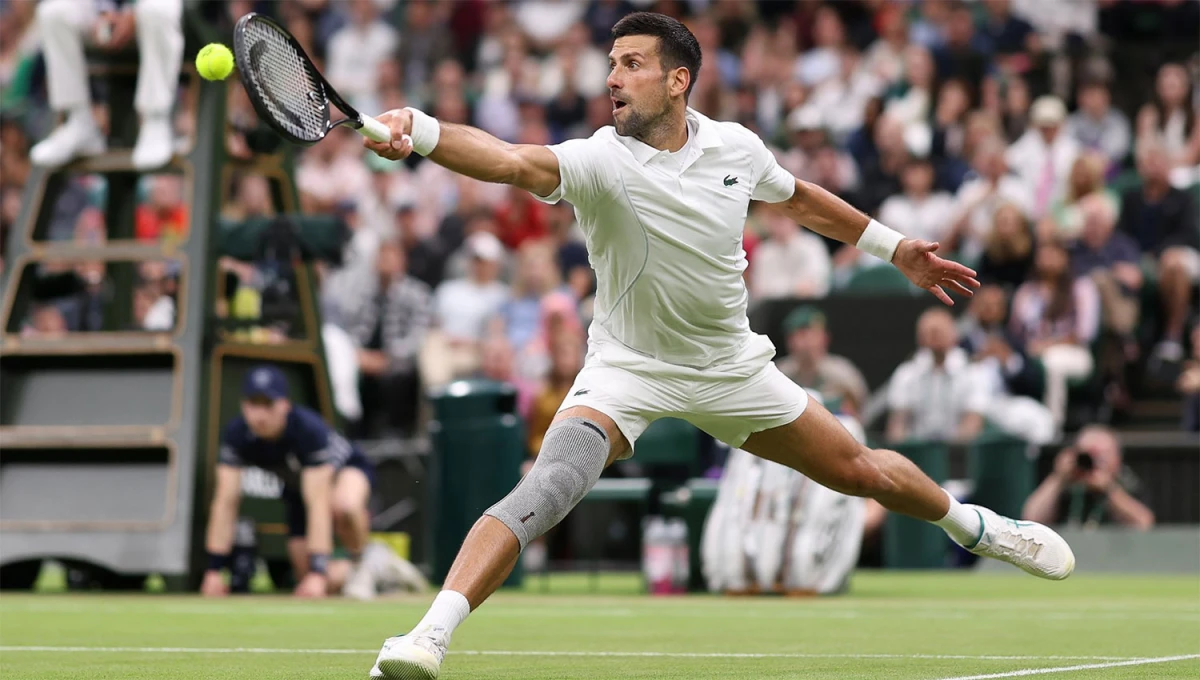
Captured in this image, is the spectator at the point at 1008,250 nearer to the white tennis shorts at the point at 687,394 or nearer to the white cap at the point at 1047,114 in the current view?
the white cap at the point at 1047,114

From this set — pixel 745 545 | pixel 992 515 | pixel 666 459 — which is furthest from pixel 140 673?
pixel 666 459

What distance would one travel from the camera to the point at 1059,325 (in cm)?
1694

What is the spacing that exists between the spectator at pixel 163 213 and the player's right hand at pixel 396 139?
11.2m

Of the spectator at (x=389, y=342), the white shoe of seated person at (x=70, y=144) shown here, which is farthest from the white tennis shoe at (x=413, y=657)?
the spectator at (x=389, y=342)

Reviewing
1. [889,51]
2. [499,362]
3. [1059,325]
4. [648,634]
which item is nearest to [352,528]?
[499,362]

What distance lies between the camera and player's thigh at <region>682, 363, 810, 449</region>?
23.8ft

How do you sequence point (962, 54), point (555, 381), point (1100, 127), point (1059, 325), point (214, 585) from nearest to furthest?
1. point (214, 585)
2. point (555, 381)
3. point (1059, 325)
4. point (1100, 127)
5. point (962, 54)

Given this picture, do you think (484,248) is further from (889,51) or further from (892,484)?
(892,484)

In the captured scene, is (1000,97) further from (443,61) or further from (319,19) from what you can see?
(319,19)

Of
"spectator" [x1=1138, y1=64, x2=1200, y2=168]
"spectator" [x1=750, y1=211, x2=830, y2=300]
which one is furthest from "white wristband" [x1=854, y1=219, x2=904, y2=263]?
"spectator" [x1=1138, y1=64, x2=1200, y2=168]

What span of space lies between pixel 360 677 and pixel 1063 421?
11.2 metres

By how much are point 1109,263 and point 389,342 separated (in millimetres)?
6832

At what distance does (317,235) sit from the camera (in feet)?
44.5

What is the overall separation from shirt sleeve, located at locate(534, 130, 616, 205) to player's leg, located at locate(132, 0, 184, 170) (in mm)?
7330
